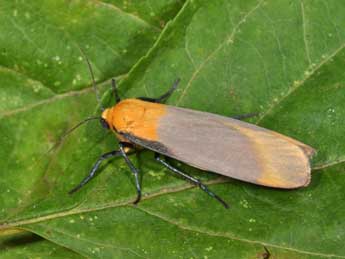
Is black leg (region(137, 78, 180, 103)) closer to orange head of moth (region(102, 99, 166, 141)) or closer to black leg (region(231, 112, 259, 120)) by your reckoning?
orange head of moth (region(102, 99, 166, 141))

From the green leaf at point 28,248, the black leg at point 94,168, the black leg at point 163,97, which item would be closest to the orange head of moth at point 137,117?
the black leg at point 163,97

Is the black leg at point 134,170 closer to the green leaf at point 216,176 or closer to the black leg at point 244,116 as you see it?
the green leaf at point 216,176

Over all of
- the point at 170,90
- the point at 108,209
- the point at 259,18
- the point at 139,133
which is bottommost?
the point at 108,209

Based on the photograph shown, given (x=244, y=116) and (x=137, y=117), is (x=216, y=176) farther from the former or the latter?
(x=137, y=117)

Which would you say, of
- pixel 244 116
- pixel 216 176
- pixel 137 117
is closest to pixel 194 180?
pixel 216 176

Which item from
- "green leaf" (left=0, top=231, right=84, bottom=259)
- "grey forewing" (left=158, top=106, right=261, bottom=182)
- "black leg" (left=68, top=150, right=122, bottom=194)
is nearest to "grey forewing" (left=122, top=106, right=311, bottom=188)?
"grey forewing" (left=158, top=106, right=261, bottom=182)

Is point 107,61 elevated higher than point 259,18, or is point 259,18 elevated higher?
point 259,18

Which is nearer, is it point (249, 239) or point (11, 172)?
point (249, 239)

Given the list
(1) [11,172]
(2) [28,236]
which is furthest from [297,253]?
(1) [11,172]

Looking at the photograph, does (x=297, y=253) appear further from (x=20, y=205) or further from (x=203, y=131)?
(x=20, y=205)
